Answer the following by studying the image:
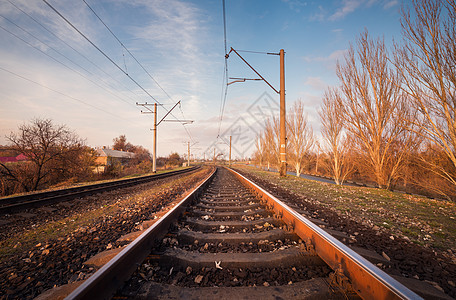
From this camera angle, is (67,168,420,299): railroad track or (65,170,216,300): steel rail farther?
(67,168,420,299): railroad track

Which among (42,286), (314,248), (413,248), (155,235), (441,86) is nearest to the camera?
(42,286)

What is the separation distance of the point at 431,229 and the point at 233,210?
325 cm

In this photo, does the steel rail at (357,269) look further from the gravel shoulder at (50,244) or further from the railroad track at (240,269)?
the gravel shoulder at (50,244)

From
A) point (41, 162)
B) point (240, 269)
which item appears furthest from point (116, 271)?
point (41, 162)

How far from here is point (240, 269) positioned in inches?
66.0

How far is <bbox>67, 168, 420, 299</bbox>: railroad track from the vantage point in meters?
1.29

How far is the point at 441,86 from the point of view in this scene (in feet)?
17.8

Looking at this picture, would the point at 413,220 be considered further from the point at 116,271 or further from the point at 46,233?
the point at 46,233

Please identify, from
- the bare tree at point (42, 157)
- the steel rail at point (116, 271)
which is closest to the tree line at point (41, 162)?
the bare tree at point (42, 157)

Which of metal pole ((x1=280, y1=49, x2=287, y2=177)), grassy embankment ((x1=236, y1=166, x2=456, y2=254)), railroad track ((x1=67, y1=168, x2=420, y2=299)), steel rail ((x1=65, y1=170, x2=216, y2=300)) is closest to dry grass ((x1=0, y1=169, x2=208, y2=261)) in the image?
steel rail ((x1=65, y1=170, x2=216, y2=300))

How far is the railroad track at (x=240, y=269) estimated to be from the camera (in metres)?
1.29

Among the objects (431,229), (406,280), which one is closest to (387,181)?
(431,229)

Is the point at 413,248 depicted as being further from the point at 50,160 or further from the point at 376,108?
the point at 50,160

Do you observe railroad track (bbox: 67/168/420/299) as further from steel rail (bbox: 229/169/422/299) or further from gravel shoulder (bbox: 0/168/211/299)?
gravel shoulder (bbox: 0/168/211/299)
